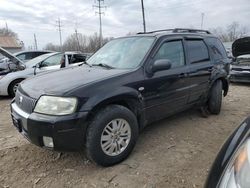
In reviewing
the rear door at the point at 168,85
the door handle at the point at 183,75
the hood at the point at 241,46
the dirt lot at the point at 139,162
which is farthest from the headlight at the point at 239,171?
the door handle at the point at 183,75

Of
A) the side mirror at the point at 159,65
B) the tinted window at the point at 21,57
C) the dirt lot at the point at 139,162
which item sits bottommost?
the dirt lot at the point at 139,162

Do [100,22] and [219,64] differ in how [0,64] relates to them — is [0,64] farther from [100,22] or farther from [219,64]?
[100,22]

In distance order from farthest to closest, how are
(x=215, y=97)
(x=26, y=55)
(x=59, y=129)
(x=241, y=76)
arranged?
(x=26, y=55) → (x=241, y=76) → (x=215, y=97) → (x=59, y=129)

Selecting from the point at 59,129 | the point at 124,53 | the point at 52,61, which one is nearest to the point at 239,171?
the point at 59,129

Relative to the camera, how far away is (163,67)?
156 inches

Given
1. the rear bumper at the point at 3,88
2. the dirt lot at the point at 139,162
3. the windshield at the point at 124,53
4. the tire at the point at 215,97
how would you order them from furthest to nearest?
the rear bumper at the point at 3,88
the tire at the point at 215,97
the windshield at the point at 124,53
the dirt lot at the point at 139,162

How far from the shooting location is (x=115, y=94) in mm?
3459

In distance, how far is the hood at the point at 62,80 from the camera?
3.31m

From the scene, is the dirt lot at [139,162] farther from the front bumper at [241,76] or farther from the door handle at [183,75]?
the front bumper at [241,76]

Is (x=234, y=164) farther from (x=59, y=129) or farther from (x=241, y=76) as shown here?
(x=241, y=76)

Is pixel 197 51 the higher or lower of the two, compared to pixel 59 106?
higher

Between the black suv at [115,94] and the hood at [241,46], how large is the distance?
3.09ft

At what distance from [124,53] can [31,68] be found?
17.0ft

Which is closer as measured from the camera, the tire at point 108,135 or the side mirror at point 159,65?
the tire at point 108,135
